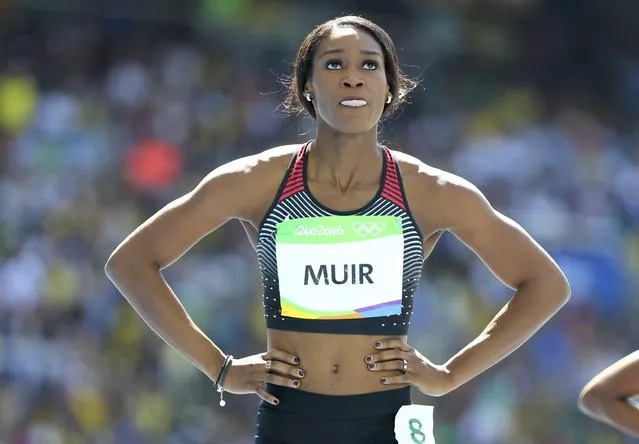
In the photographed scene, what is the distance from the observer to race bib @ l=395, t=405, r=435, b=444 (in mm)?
4133

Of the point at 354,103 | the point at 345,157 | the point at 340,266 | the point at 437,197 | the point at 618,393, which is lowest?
the point at 618,393

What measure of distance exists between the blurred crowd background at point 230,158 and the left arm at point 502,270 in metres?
3.85

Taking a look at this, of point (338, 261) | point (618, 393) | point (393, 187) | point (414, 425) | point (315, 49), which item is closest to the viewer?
point (618, 393)

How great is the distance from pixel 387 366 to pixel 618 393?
37.1 inches

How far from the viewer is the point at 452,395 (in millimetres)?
8812

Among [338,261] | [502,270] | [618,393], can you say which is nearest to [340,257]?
[338,261]

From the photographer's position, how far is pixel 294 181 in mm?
4363

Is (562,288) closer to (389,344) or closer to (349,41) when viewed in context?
(389,344)

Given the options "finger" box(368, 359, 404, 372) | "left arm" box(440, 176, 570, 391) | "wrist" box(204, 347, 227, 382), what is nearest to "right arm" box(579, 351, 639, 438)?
"finger" box(368, 359, 404, 372)

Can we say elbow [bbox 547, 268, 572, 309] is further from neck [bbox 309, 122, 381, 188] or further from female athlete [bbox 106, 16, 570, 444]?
neck [bbox 309, 122, 381, 188]

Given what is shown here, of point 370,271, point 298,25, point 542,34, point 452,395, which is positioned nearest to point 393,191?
point 370,271

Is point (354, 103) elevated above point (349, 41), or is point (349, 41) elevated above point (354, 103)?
point (349, 41)

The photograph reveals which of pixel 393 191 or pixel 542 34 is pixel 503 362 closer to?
pixel 542 34

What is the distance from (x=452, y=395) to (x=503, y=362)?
0.42 meters
